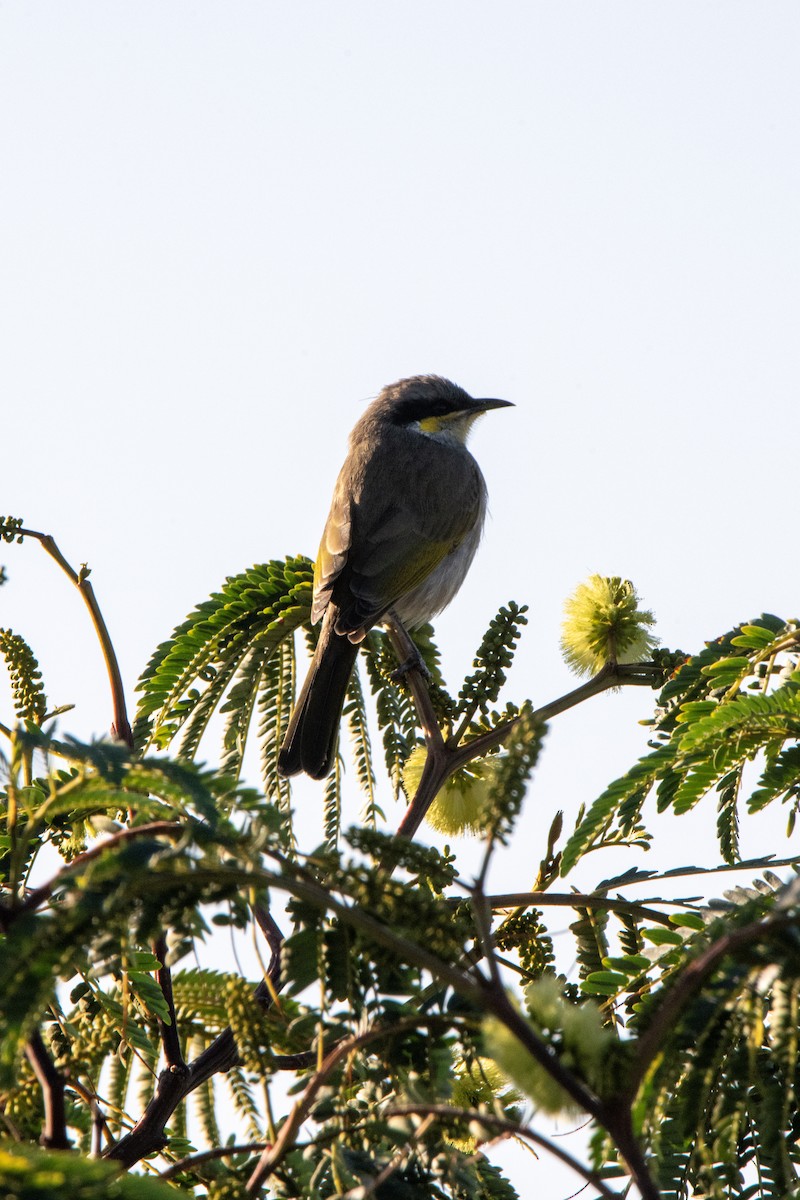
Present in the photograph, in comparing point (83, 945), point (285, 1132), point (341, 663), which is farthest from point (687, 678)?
point (83, 945)

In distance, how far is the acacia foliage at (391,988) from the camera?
1.08 metres

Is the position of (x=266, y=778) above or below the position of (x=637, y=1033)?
above

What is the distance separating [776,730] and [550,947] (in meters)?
0.76

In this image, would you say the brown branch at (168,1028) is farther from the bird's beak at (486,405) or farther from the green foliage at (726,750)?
the bird's beak at (486,405)

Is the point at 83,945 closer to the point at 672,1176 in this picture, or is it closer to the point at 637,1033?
the point at 637,1033

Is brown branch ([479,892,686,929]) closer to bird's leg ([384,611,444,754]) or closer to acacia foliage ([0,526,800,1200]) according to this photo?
acacia foliage ([0,526,800,1200])

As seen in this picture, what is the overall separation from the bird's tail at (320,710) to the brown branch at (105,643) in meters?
0.59

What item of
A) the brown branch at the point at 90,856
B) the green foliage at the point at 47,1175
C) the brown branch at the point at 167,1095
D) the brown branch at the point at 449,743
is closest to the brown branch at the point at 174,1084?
the brown branch at the point at 167,1095

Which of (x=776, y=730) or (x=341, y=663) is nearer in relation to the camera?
(x=776, y=730)

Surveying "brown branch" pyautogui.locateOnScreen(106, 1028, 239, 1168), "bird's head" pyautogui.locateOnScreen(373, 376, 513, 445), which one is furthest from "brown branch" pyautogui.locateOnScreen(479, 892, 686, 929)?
"bird's head" pyautogui.locateOnScreen(373, 376, 513, 445)

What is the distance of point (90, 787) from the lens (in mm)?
1463

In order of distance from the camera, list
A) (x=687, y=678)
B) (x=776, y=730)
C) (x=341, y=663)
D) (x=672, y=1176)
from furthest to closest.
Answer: (x=341, y=663) → (x=687, y=678) → (x=776, y=730) → (x=672, y=1176)

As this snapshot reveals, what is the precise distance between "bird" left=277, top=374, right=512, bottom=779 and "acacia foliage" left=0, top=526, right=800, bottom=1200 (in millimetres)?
1901

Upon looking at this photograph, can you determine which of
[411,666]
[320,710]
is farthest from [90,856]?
[320,710]
